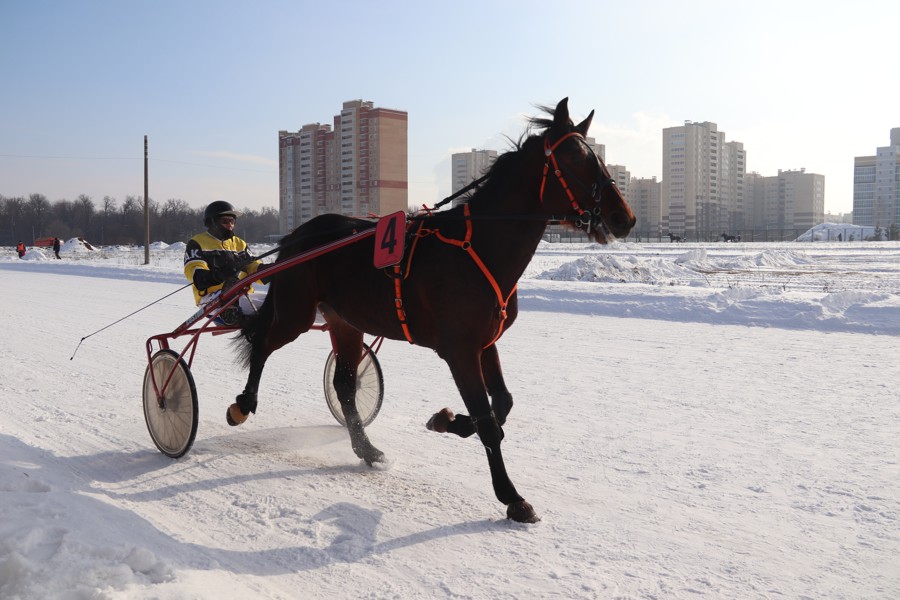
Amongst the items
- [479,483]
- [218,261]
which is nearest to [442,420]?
[479,483]

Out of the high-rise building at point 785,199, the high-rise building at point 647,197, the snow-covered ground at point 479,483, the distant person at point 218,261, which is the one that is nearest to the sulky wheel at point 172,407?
the snow-covered ground at point 479,483

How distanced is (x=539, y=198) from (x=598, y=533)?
168 cm

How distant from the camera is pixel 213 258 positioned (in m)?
5.32

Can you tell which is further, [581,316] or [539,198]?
[581,316]

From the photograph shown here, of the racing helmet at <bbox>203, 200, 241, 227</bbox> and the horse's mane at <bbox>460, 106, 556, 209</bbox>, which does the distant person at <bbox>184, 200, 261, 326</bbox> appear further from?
the horse's mane at <bbox>460, 106, 556, 209</bbox>

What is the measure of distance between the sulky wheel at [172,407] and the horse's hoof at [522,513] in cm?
222

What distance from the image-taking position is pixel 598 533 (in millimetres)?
3314

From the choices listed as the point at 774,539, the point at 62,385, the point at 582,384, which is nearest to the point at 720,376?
the point at 582,384

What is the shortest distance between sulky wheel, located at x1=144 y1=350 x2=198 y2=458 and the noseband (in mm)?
2659

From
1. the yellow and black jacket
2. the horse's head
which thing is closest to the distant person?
the yellow and black jacket

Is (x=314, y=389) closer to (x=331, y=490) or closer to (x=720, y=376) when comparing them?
(x=331, y=490)

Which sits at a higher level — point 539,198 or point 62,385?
point 539,198

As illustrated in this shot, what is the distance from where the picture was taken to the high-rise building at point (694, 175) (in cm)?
8400

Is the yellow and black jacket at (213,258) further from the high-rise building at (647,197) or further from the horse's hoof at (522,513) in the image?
the high-rise building at (647,197)
